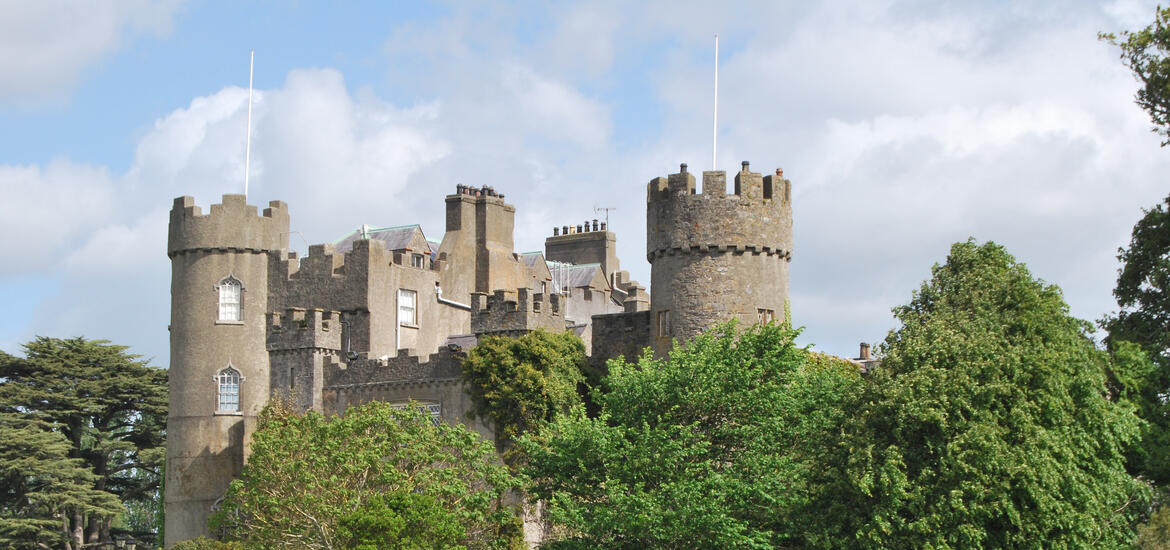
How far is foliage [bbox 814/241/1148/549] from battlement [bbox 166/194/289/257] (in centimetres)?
2382

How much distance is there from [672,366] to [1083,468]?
8784mm

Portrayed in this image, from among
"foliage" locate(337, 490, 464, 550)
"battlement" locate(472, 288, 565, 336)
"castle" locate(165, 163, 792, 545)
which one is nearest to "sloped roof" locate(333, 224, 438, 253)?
"castle" locate(165, 163, 792, 545)

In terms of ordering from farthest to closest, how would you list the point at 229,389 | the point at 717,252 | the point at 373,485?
the point at 229,389 < the point at 717,252 < the point at 373,485

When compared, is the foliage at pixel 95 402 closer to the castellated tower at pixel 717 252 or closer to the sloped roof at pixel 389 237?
the sloped roof at pixel 389 237

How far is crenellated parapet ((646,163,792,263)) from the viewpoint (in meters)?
40.0

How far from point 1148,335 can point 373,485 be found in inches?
700

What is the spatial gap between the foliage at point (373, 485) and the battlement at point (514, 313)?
4.71 m

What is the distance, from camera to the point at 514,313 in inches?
1766

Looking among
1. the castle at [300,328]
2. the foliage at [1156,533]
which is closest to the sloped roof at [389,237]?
the castle at [300,328]

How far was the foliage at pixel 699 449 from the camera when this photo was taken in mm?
32188

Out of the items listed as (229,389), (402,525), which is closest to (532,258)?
(229,389)

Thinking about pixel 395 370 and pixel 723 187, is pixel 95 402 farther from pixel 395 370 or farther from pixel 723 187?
pixel 723 187

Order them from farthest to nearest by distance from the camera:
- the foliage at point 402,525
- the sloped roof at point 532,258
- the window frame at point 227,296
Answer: the sloped roof at point 532,258 → the window frame at point 227,296 → the foliage at point 402,525

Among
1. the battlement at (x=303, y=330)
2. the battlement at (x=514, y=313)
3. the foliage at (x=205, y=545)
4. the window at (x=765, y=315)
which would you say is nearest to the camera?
the window at (x=765, y=315)
